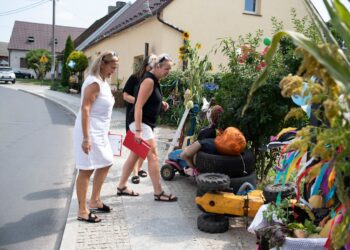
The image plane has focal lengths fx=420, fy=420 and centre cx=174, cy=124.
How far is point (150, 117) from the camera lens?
4.97 metres

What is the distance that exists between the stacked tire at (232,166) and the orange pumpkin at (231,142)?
0.23 feet

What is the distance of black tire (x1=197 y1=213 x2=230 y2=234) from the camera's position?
4.06m

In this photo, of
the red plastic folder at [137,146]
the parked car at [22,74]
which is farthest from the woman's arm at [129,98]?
the parked car at [22,74]

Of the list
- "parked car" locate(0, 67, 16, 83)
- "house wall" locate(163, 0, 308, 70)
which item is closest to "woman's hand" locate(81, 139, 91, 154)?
"house wall" locate(163, 0, 308, 70)

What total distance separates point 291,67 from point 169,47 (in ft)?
34.0

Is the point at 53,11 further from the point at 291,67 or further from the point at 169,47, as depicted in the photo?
the point at 291,67

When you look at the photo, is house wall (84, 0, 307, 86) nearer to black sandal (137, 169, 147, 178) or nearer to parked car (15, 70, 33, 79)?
black sandal (137, 169, 147, 178)

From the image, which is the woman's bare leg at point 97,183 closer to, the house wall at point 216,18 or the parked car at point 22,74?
the house wall at point 216,18

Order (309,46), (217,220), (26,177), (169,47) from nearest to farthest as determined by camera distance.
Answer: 1. (309,46)
2. (217,220)
3. (26,177)
4. (169,47)

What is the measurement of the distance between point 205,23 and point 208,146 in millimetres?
11508

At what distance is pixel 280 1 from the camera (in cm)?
1675

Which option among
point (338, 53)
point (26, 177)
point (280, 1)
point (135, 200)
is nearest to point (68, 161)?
point (26, 177)

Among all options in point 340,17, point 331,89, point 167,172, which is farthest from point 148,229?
point 340,17

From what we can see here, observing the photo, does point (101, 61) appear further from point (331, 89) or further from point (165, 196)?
point (331, 89)
